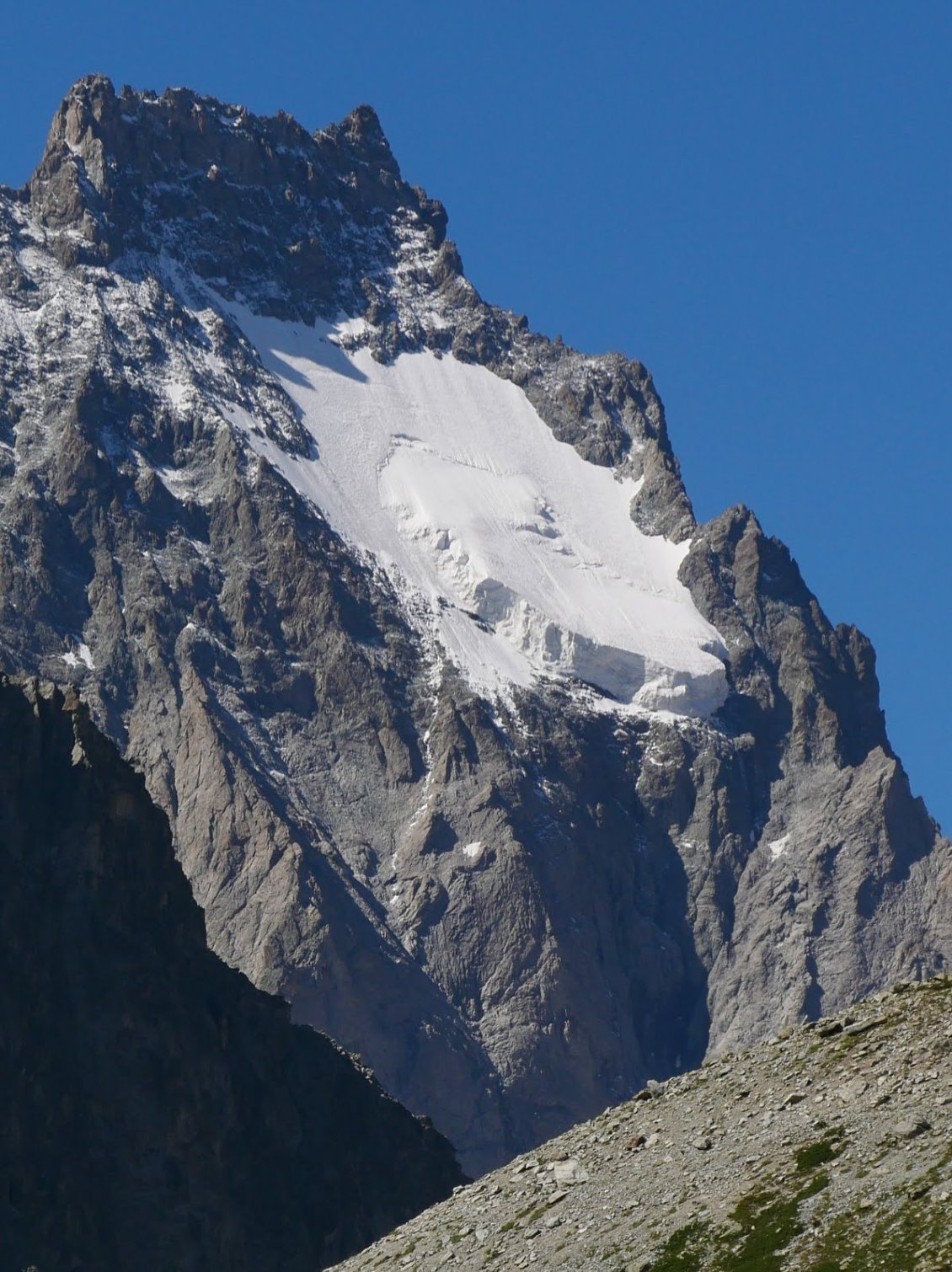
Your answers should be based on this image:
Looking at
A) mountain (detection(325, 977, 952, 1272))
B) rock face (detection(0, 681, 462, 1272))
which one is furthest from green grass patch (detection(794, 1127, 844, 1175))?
rock face (detection(0, 681, 462, 1272))

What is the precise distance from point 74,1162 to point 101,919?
19.1m

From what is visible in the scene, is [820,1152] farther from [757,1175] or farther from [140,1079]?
[140,1079]

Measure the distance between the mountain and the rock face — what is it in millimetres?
68597

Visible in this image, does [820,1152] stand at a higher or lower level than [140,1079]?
lower

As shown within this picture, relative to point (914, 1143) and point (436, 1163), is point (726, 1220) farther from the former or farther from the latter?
point (436, 1163)

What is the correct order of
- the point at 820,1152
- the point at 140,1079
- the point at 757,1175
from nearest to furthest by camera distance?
the point at 820,1152
the point at 757,1175
the point at 140,1079

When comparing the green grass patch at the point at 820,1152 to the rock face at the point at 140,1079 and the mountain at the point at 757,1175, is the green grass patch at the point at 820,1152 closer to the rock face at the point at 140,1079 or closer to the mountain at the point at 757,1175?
the mountain at the point at 757,1175

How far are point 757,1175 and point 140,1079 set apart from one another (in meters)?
98.0

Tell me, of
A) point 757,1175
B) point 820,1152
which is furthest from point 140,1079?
point 820,1152

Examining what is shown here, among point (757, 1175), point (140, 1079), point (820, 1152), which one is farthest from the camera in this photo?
point (140, 1079)

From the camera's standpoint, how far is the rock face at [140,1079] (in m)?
166

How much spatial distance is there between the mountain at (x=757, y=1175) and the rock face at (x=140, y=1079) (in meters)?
68.6

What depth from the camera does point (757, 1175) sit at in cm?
8231

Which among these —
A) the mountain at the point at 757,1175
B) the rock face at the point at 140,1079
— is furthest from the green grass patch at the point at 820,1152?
the rock face at the point at 140,1079
